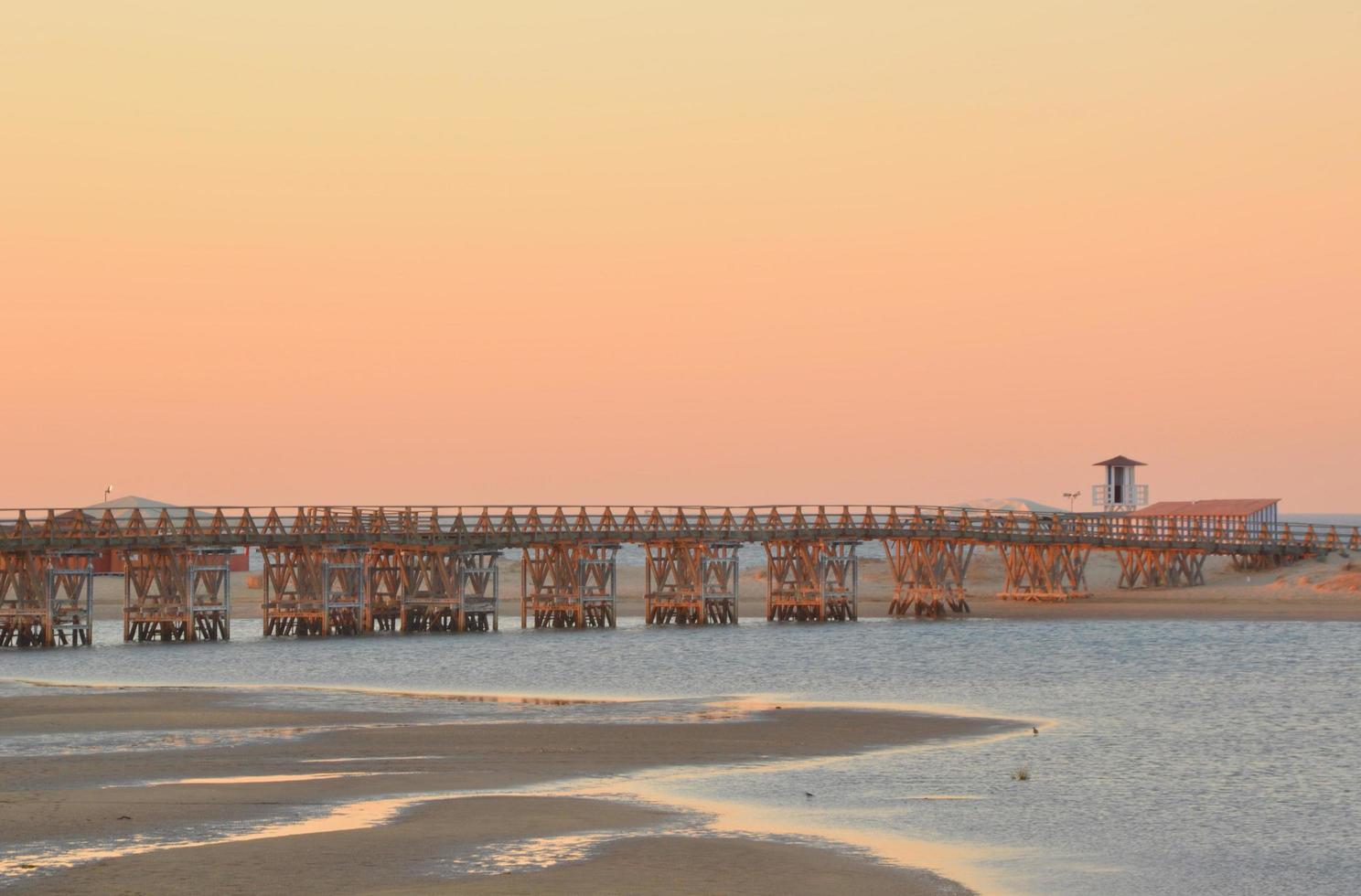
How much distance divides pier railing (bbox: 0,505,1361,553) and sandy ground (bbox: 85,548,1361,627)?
2399 millimetres

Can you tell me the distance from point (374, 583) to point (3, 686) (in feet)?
81.3

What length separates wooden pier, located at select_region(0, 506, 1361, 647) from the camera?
60.0 metres

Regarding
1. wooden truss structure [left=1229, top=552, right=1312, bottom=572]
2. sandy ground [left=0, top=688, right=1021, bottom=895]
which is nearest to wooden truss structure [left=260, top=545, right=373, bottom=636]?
sandy ground [left=0, top=688, right=1021, bottom=895]

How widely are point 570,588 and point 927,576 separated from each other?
16.4 m

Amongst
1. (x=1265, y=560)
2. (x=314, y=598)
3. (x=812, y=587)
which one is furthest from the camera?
(x=1265, y=560)

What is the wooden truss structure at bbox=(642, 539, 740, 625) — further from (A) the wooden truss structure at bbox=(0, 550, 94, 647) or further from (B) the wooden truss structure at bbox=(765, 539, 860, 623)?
(A) the wooden truss structure at bbox=(0, 550, 94, 647)

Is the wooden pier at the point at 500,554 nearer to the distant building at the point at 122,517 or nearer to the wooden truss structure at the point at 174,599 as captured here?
the wooden truss structure at the point at 174,599

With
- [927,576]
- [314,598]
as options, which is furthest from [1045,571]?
[314,598]

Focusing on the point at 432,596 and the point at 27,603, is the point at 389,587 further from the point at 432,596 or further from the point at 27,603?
the point at 27,603

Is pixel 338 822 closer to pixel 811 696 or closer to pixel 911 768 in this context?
pixel 911 768

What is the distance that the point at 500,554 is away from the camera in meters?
68.5

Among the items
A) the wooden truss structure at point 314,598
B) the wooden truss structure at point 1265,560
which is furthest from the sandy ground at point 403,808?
the wooden truss structure at point 1265,560

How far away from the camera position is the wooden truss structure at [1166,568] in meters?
82.4

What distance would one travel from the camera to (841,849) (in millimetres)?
20406
